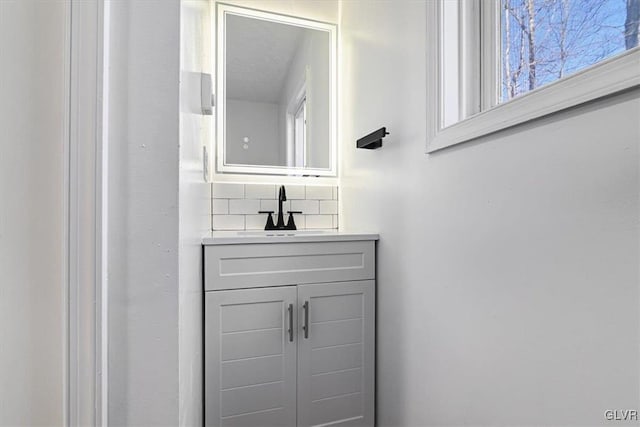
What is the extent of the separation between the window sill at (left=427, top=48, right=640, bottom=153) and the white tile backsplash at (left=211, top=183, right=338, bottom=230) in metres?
1.14

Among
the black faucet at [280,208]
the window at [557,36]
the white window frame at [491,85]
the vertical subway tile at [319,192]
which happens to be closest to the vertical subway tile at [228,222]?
the black faucet at [280,208]

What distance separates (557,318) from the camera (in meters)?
0.66

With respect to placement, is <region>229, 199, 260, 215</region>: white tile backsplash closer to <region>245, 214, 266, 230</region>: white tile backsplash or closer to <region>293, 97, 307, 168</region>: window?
<region>245, 214, 266, 230</region>: white tile backsplash

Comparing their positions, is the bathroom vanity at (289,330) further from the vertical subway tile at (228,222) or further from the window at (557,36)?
the window at (557,36)

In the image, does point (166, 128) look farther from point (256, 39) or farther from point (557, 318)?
point (256, 39)

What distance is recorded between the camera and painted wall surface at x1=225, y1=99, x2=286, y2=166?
6.10ft

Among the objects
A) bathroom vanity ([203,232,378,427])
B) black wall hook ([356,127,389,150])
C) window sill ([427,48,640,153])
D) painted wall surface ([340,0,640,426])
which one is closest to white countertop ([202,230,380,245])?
bathroom vanity ([203,232,378,427])

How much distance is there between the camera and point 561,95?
0.63 m

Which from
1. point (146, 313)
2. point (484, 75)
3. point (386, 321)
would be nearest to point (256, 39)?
point (484, 75)

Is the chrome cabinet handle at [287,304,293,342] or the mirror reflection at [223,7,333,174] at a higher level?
the mirror reflection at [223,7,333,174]

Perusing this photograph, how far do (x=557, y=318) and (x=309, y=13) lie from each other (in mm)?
2047

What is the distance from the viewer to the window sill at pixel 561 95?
527 mm

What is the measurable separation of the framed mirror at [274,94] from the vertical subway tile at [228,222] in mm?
266

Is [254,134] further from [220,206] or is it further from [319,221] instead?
[319,221]
